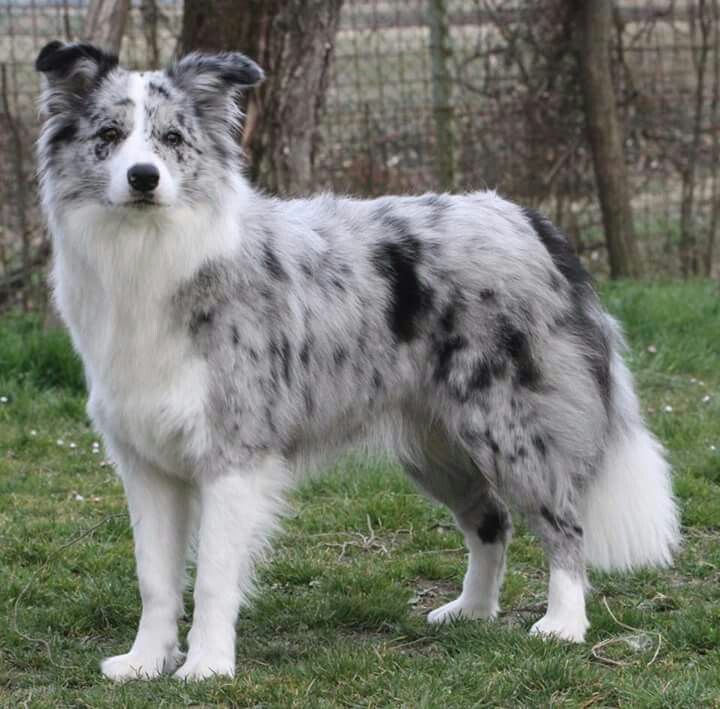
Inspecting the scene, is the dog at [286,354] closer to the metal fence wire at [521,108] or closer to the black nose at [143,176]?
the black nose at [143,176]

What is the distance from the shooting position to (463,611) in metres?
4.86

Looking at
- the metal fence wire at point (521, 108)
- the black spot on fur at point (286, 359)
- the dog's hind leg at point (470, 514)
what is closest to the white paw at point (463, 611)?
the dog's hind leg at point (470, 514)

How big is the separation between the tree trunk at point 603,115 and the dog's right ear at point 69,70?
6.67 meters

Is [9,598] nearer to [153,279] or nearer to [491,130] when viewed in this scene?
[153,279]

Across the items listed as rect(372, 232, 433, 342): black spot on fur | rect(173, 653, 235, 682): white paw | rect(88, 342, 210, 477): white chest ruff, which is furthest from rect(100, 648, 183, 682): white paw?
rect(372, 232, 433, 342): black spot on fur

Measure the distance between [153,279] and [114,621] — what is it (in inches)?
52.6

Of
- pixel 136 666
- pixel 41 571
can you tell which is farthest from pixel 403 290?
pixel 41 571

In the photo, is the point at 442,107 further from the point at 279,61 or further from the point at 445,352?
the point at 445,352

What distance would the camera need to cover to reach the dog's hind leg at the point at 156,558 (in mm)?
4359

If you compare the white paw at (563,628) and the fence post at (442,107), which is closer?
the white paw at (563,628)

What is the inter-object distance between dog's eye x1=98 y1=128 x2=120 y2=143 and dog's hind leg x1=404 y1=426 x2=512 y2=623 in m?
1.52

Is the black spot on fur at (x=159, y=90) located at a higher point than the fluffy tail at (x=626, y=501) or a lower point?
higher

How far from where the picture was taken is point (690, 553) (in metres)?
5.37

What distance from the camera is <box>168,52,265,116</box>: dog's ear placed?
4332mm
